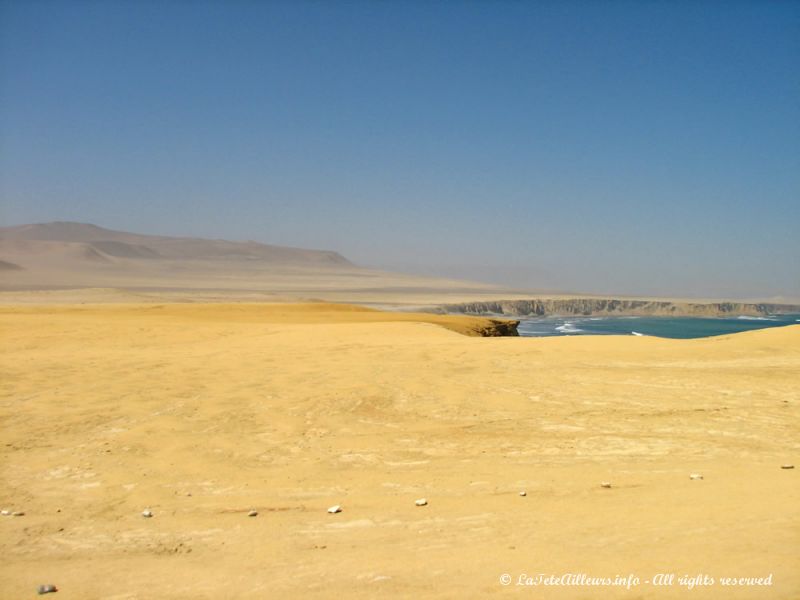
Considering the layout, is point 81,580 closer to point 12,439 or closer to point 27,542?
point 27,542

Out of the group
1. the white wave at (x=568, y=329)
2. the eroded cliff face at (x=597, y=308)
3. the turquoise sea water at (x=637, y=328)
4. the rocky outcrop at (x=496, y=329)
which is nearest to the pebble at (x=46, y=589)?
the rocky outcrop at (x=496, y=329)

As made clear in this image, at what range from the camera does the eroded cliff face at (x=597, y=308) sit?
265 feet

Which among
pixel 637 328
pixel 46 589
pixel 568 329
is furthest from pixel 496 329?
pixel 637 328

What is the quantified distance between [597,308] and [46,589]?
9447 cm

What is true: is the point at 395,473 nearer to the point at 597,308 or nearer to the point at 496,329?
the point at 496,329

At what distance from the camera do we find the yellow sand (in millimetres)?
4273

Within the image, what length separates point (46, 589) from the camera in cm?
421

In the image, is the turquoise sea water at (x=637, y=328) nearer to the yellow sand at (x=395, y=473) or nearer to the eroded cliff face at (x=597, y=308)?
the eroded cliff face at (x=597, y=308)

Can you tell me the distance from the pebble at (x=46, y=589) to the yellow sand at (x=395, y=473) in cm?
8

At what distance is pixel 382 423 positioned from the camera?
8.68 metres

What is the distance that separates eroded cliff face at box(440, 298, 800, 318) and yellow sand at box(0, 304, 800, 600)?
206ft

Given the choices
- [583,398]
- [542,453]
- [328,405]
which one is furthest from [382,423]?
[583,398]

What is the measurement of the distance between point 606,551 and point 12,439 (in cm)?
667

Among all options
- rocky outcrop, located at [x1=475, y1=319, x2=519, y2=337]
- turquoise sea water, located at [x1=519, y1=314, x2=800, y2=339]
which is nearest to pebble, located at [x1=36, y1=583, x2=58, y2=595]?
rocky outcrop, located at [x1=475, y1=319, x2=519, y2=337]
